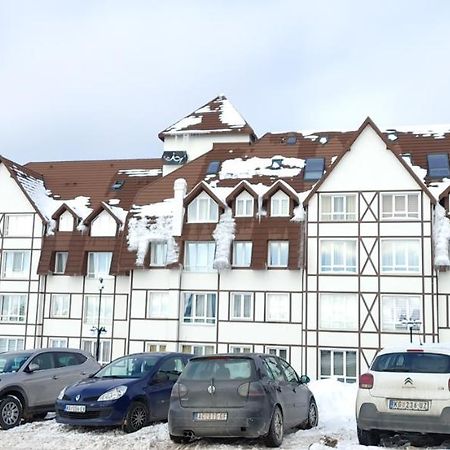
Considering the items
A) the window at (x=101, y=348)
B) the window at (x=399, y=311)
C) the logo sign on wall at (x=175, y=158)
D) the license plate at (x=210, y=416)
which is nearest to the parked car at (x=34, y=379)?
the license plate at (x=210, y=416)

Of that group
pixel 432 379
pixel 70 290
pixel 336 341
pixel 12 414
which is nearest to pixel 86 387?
pixel 12 414

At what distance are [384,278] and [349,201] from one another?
4.02 meters

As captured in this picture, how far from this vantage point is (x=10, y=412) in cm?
1398

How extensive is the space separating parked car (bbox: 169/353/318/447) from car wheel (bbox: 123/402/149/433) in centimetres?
164

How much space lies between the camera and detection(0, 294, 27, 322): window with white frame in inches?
1468

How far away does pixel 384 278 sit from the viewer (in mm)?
31359

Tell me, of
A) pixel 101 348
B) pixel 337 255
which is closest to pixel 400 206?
pixel 337 255

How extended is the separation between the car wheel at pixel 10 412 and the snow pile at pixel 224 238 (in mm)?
19170

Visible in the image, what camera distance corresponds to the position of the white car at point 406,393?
1009cm

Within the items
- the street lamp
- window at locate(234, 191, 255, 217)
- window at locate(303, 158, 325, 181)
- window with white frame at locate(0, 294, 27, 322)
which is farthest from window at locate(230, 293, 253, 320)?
window with white frame at locate(0, 294, 27, 322)

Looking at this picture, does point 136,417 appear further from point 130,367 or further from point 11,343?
point 11,343

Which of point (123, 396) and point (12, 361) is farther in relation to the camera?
point (12, 361)

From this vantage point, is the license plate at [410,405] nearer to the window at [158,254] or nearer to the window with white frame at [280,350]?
the window with white frame at [280,350]

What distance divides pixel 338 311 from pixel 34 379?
1938 cm
